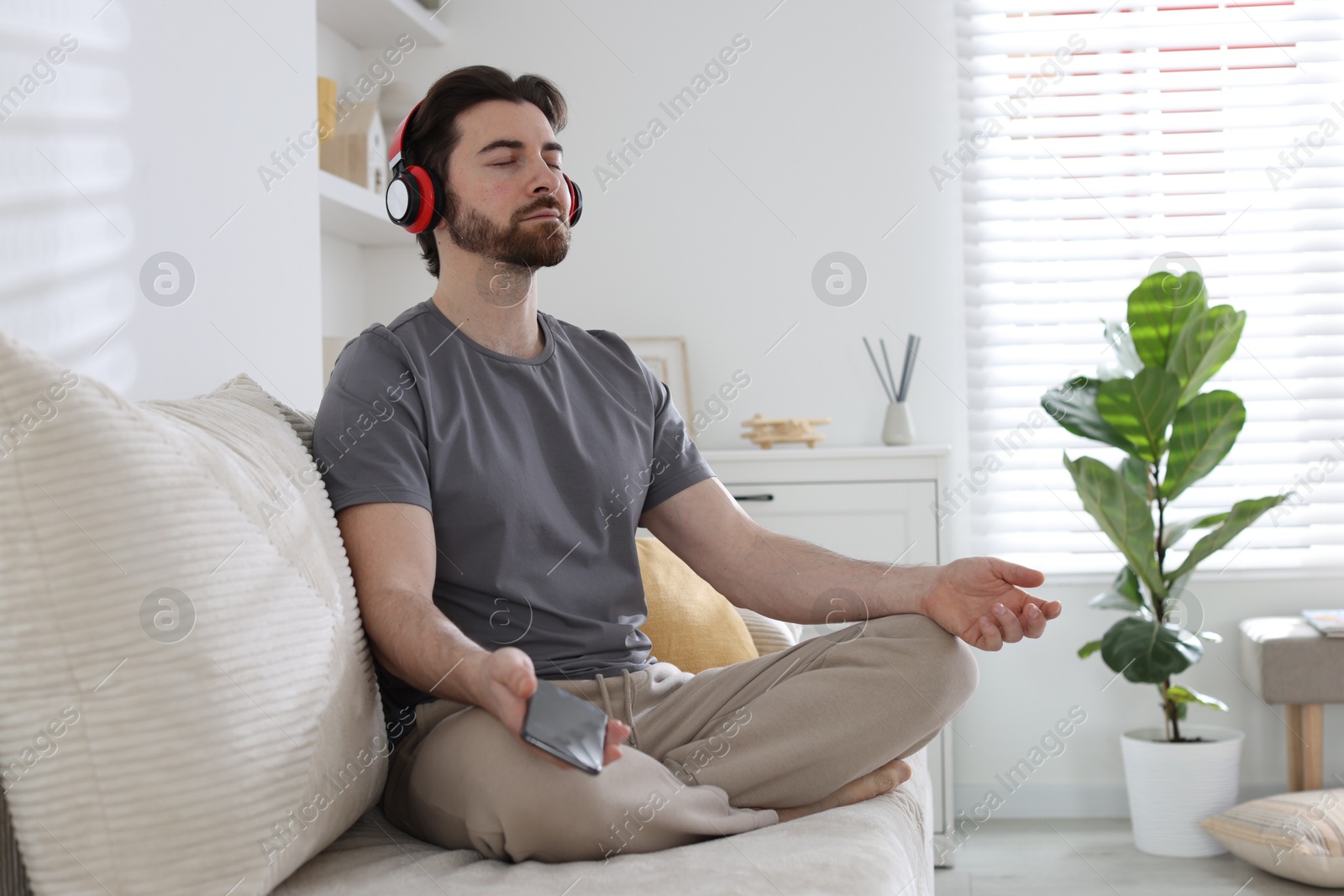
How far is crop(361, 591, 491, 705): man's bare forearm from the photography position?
1001 mm

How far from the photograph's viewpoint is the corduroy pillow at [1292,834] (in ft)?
7.30

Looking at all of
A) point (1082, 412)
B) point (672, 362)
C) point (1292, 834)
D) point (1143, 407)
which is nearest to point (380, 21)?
point (672, 362)

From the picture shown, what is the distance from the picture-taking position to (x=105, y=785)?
778 mm

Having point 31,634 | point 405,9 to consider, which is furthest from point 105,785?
point 405,9

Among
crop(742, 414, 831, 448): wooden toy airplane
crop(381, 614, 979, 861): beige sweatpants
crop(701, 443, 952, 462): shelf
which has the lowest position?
crop(381, 614, 979, 861): beige sweatpants

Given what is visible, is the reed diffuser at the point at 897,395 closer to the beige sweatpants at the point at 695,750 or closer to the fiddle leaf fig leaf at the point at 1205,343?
the fiddle leaf fig leaf at the point at 1205,343

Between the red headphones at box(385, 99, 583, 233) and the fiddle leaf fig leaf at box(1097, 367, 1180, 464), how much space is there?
5.60 feet

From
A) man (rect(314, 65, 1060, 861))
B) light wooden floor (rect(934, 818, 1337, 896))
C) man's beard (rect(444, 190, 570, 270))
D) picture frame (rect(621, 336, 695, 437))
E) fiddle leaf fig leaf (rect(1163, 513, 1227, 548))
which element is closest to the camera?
man (rect(314, 65, 1060, 861))

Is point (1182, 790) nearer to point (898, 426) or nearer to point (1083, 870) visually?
point (1083, 870)

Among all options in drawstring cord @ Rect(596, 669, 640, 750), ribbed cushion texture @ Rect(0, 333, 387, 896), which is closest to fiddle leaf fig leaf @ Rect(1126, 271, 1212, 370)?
drawstring cord @ Rect(596, 669, 640, 750)

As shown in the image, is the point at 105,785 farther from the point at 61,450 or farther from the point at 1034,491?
the point at 1034,491

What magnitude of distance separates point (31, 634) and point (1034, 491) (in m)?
2.68

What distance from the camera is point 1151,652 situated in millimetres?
2502

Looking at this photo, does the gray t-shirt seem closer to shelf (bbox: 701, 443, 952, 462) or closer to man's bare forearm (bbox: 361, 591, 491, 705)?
man's bare forearm (bbox: 361, 591, 491, 705)
